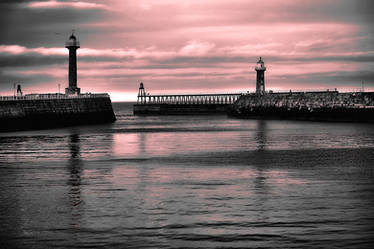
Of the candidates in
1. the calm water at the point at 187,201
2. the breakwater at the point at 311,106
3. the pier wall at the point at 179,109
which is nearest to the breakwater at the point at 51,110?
the breakwater at the point at 311,106

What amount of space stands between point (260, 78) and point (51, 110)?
6345 cm

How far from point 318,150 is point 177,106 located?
425 feet

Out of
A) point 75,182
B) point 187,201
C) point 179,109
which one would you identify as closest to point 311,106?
point 179,109

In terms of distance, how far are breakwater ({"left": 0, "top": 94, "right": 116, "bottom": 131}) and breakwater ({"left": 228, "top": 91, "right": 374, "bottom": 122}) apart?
93.3ft

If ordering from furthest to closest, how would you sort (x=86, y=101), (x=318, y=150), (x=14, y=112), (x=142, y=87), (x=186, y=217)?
1. (x=142, y=87)
2. (x=86, y=101)
3. (x=14, y=112)
4. (x=318, y=150)
5. (x=186, y=217)

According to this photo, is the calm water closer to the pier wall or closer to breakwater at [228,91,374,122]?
breakwater at [228,91,374,122]

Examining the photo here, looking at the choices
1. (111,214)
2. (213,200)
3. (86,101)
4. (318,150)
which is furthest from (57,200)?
(86,101)

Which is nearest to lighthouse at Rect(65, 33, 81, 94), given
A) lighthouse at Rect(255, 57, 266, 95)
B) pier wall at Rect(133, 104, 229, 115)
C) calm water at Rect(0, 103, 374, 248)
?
lighthouse at Rect(255, 57, 266, 95)

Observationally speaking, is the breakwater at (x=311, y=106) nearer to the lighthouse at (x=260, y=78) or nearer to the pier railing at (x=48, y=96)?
the lighthouse at (x=260, y=78)

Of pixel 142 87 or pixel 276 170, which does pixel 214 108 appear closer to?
pixel 142 87

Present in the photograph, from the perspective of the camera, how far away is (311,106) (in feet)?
343

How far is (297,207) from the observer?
19.7 m

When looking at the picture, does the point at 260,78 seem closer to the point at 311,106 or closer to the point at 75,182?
the point at 311,106

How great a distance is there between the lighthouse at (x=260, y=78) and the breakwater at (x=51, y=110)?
3780 cm
